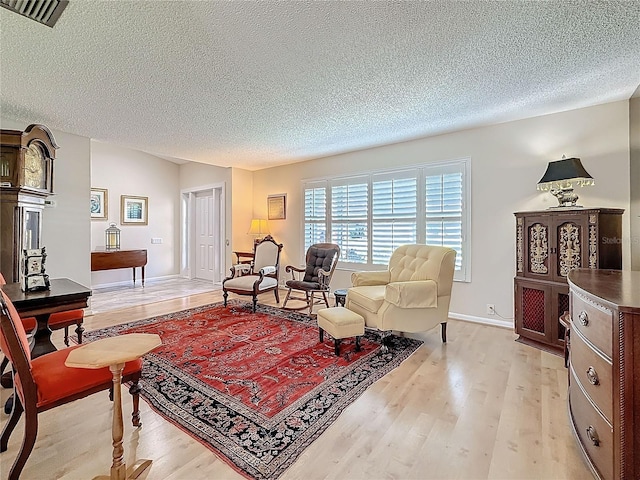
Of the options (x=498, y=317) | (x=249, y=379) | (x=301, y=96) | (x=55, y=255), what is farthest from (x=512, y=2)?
(x=55, y=255)

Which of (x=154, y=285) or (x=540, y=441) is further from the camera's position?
(x=154, y=285)

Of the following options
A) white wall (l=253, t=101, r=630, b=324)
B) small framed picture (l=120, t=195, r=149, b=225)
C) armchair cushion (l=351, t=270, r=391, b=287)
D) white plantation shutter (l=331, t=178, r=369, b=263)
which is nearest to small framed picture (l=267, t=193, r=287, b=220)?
white plantation shutter (l=331, t=178, r=369, b=263)

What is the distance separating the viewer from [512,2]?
174cm

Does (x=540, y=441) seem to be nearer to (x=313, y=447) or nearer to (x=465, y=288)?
(x=313, y=447)

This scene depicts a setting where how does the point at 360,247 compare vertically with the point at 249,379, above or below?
above

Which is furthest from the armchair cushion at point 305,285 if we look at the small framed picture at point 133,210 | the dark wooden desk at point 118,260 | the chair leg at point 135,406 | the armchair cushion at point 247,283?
the small framed picture at point 133,210

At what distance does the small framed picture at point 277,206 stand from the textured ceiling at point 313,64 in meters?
2.23

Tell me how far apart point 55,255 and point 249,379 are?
136 inches

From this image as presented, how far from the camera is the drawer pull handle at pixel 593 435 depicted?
1.37 m

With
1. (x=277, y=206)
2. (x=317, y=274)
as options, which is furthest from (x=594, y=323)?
(x=277, y=206)

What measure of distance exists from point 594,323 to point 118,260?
688 centimetres

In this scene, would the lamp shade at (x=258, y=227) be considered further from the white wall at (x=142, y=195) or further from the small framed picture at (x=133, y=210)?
the small framed picture at (x=133, y=210)

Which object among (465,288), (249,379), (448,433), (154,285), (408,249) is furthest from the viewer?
(154,285)

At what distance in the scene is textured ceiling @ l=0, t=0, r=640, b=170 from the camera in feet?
6.02
